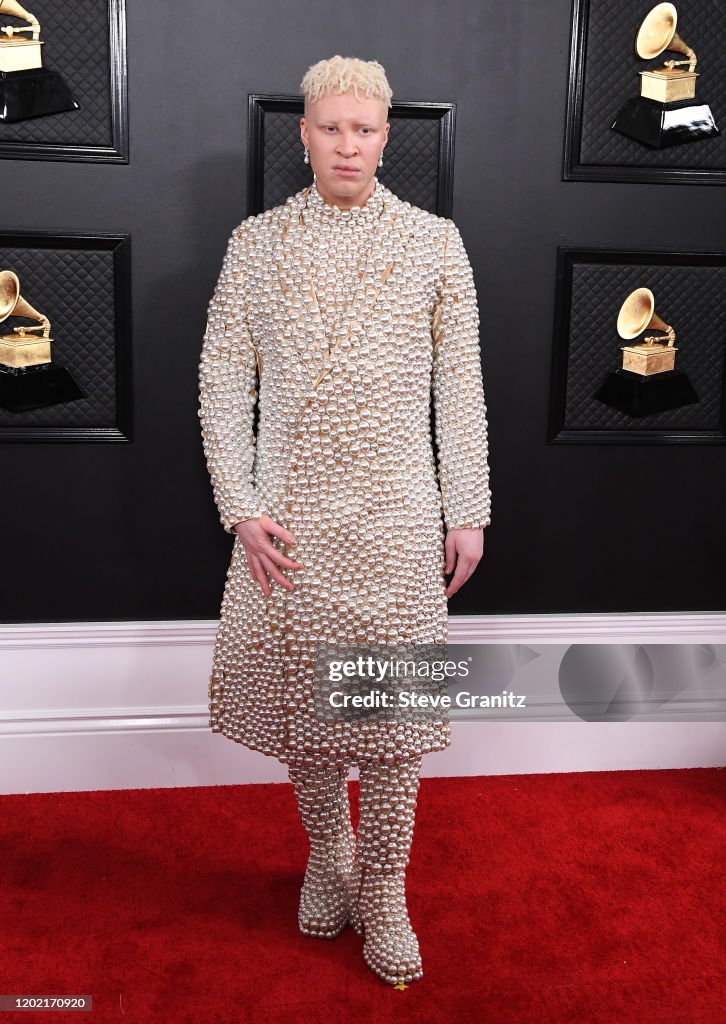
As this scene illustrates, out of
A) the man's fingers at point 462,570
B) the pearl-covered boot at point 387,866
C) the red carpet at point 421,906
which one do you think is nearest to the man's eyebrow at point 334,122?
the man's fingers at point 462,570

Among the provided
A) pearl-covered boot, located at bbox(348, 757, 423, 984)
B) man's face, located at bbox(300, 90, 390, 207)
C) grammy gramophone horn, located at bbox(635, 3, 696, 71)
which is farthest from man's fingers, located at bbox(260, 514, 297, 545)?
grammy gramophone horn, located at bbox(635, 3, 696, 71)

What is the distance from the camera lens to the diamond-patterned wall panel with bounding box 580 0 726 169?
2498mm

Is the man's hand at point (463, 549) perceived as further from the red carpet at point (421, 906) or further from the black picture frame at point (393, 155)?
the black picture frame at point (393, 155)

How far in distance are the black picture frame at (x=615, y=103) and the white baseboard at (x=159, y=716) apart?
3.66 ft

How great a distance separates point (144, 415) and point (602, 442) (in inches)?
45.0

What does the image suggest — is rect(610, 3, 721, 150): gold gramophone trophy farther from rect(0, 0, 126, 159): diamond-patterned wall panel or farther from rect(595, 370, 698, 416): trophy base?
rect(0, 0, 126, 159): diamond-patterned wall panel

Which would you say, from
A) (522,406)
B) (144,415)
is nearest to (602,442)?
(522,406)

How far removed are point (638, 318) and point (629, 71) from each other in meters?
0.57

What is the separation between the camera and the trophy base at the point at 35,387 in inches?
97.5

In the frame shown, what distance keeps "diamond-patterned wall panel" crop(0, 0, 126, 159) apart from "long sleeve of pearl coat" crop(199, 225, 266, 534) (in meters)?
0.64

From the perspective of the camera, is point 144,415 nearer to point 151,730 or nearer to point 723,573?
point 151,730

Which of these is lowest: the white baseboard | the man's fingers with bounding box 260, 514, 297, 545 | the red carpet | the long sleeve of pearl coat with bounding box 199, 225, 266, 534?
the red carpet

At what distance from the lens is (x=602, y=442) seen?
2.74m

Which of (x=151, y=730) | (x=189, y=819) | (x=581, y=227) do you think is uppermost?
(x=581, y=227)
